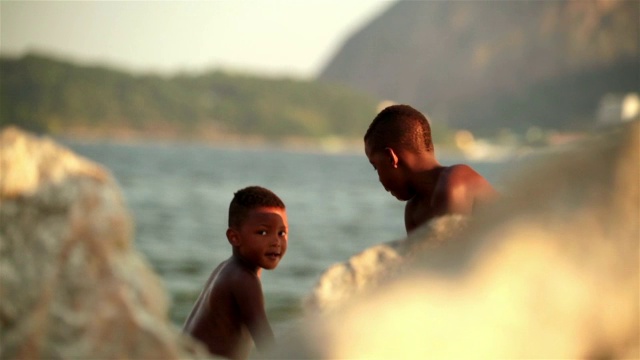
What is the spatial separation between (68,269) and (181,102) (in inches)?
5087

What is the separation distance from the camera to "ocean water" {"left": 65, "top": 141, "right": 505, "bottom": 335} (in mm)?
27859

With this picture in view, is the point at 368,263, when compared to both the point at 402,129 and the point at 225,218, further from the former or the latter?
the point at 225,218

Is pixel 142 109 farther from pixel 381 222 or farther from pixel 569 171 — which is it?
pixel 569 171

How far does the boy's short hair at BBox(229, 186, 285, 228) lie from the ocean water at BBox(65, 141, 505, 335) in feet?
1.37

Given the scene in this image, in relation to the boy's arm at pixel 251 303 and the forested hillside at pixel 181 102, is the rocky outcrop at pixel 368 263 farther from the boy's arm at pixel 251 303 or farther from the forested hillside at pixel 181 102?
the forested hillside at pixel 181 102

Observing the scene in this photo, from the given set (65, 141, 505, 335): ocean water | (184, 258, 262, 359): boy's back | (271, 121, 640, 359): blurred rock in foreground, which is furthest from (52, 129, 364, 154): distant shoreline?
(271, 121, 640, 359): blurred rock in foreground

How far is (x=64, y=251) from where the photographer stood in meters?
2.21

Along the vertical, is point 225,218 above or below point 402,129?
above

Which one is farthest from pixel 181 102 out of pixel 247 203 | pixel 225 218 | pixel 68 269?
pixel 68 269

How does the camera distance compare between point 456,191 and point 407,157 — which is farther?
point 407,157

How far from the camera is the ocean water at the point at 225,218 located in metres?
27.9

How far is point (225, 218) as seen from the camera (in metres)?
51.2

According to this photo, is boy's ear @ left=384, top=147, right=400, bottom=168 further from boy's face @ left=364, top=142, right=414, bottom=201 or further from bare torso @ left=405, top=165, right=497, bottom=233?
bare torso @ left=405, top=165, right=497, bottom=233

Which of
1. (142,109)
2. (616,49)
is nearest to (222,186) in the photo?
(142,109)
